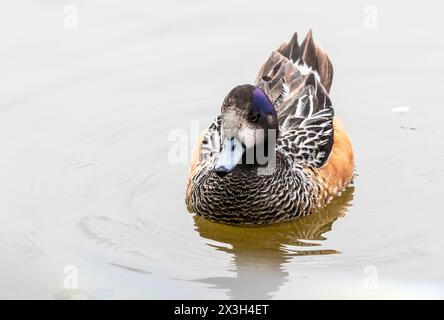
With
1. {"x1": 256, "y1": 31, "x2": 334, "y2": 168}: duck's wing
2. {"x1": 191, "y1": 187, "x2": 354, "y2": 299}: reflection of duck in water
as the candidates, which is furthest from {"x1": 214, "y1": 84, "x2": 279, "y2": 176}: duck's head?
{"x1": 256, "y1": 31, "x2": 334, "y2": 168}: duck's wing

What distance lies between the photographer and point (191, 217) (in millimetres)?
10836

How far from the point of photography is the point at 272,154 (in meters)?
10.5

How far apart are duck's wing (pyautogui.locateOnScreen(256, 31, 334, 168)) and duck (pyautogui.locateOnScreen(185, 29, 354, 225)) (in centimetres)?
1

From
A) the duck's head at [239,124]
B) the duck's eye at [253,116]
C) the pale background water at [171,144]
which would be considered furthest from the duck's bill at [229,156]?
the pale background water at [171,144]

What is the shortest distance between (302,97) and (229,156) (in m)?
2.11

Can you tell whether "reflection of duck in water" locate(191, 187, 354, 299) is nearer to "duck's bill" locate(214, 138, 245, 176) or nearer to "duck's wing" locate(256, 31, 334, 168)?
"duck's wing" locate(256, 31, 334, 168)

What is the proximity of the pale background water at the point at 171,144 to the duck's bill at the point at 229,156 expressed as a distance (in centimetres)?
92

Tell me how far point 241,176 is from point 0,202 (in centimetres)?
244

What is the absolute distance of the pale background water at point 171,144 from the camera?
9.70 meters

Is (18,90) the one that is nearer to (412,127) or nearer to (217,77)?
(217,77)

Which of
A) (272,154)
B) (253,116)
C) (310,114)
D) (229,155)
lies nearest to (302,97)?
(310,114)

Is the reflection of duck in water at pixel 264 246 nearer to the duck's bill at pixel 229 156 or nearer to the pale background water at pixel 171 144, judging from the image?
the pale background water at pixel 171 144
